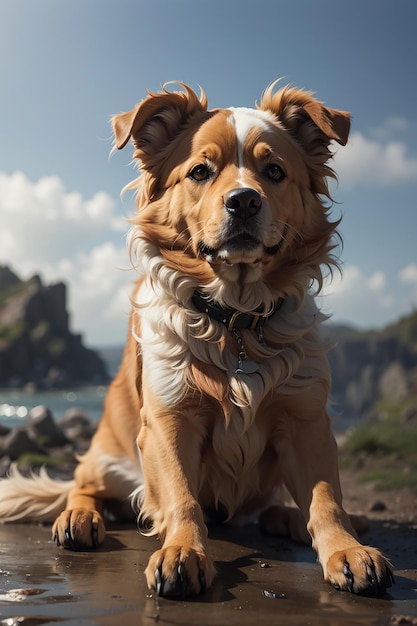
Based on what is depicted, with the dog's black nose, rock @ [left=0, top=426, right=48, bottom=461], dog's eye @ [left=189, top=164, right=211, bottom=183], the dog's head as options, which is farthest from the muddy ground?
rock @ [left=0, top=426, right=48, bottom=461]

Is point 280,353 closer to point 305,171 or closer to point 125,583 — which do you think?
point 305,171

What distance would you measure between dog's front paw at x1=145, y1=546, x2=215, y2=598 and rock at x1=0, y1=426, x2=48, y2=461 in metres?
6.13

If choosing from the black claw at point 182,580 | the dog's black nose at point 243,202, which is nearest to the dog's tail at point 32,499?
the black claw at point 182,580

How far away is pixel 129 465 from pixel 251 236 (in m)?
1.75

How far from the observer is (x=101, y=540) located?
3.74 m

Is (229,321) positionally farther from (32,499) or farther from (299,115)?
(32,499)

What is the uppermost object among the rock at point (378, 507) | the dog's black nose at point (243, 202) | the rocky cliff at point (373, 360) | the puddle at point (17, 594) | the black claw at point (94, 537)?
the rocky cliff at point (373, 360)

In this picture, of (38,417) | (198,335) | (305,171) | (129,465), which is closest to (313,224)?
(305,171)

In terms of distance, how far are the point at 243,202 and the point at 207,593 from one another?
5.87 ft

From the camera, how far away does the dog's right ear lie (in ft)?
13.3

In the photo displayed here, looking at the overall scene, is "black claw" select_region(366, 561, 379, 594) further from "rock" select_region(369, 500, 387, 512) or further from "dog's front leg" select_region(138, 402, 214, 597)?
"rock" select_region(369, 500, 387, 512)

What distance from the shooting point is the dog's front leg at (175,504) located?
2.78 m

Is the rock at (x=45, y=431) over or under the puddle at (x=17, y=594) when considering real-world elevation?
over

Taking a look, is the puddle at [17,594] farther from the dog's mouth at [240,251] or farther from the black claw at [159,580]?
the dog's mouth at [240,251]
